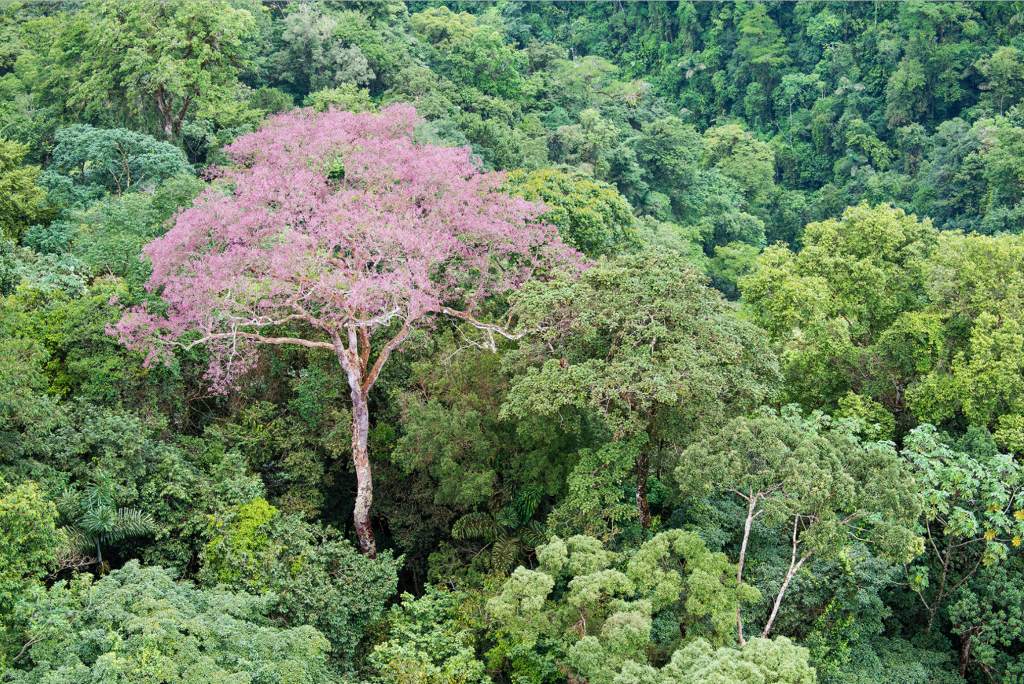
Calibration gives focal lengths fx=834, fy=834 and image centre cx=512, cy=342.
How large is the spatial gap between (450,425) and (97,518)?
4661 mm

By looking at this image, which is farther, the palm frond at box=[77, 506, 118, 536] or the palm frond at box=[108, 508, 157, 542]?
the palm frond at box=[108, 508, 157, 542]

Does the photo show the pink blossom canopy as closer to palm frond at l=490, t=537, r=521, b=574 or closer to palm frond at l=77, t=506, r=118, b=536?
palm frond at l=77, t=506, r=118, b=536

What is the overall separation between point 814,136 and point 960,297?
3004 centimetres

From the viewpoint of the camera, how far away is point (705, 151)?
39.9m

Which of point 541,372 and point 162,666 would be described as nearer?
point 162,666

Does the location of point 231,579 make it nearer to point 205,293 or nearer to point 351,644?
point 351,644

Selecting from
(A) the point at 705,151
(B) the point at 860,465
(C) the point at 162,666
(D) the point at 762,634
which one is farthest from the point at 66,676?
(A) the point at 705,151

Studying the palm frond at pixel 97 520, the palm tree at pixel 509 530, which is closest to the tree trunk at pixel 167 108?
the palm frond at pixel 97 520

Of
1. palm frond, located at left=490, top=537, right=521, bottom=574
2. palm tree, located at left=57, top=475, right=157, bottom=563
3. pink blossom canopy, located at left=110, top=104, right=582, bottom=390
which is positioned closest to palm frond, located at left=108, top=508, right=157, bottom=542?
palm tree, located at left=57, top=475, right=157, bottom=563

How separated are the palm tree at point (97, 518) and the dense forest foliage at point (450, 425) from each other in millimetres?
38

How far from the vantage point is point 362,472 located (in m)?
12.5

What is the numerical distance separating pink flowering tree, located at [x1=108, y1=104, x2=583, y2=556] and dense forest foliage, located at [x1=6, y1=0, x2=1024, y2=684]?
0.24ft

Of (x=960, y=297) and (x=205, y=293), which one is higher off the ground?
(x=960, y=297)

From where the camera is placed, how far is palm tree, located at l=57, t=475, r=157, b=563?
10.3 meters
